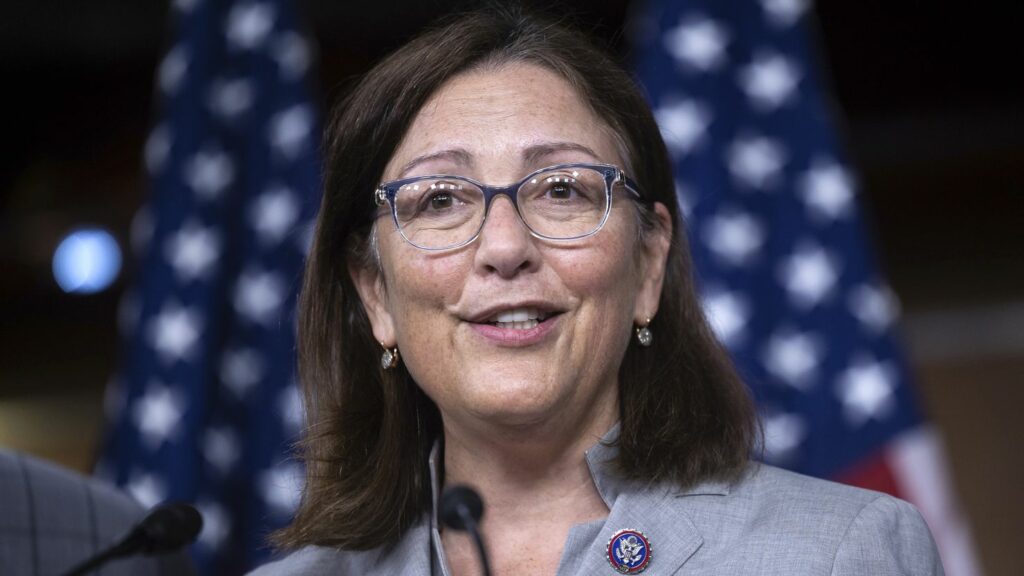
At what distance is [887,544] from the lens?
1613 mm

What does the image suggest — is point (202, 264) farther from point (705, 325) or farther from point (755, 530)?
point (755, 530)

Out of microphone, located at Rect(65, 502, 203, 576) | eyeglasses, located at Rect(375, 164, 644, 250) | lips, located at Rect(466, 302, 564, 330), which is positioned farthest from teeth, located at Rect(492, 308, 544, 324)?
microphone, located at Rect(65, 502, 203, 576)

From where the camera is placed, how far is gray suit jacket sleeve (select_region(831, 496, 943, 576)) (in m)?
1.59

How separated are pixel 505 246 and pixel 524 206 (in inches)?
3.7

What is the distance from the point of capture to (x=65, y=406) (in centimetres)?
784

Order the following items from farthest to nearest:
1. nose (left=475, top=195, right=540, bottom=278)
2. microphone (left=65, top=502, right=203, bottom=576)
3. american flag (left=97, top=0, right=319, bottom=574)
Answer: american flag (left=97, top=0, right=319, bottom=574)
nose (left=475, top=195, right=540, bottom=278)
microphone (left=65, top=502, right=203, bottom=576)

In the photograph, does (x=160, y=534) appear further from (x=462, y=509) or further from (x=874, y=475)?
(x=874, y=475)

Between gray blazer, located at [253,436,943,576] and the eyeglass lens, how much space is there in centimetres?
35

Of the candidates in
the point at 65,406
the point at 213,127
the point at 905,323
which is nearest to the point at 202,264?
the point at 213,127

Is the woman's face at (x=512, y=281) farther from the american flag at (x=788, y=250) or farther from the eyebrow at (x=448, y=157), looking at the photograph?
the american flag at (x=788, y=250)

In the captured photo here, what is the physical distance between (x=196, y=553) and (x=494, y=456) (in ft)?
5.99

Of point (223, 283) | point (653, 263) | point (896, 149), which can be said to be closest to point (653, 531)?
point (653, 263)

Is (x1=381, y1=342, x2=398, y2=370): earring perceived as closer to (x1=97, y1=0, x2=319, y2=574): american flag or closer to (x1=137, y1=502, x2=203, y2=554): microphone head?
(x1=137, y1=502, x2=203, y2=554): microphone head

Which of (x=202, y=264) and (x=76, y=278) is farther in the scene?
(x=76, y=278)
